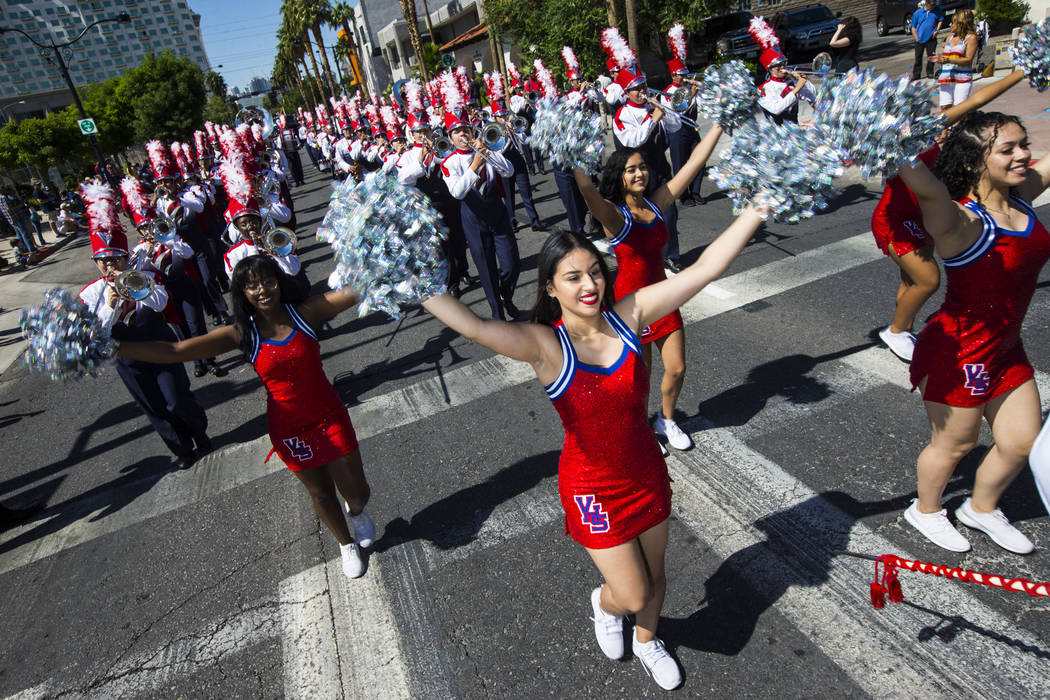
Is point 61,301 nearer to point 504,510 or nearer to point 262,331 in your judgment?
point 262,331

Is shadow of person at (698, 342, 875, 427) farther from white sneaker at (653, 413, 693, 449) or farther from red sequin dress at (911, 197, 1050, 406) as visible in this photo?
red sequin dress at (911, 197, 1050, 406)

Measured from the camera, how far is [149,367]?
17.7 feet

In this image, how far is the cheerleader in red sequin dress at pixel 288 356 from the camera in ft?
10.8

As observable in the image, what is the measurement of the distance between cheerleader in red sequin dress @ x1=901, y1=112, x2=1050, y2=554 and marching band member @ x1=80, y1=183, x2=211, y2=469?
5056 millimetres

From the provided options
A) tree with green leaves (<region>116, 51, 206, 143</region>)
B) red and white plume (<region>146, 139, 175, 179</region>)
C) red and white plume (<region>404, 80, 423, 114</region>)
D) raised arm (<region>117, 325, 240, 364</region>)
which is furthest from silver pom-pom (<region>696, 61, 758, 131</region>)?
tree with green leaves (<region>116, 51, 206, 143</region>)

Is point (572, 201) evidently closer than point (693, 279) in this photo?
No

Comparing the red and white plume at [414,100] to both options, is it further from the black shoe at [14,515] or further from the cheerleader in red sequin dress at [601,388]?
the cheerleader in red sequin dress at [601,388]

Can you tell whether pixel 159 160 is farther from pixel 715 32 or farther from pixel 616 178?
pixel 715 32

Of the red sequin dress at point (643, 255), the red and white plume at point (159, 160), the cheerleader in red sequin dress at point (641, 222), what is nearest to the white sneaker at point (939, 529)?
the cheerleader in red sequin dress at point (641, 222)

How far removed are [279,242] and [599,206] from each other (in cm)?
361

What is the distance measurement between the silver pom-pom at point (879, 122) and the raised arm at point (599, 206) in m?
1.45

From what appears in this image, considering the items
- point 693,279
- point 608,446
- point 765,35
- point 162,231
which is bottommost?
point 608,446

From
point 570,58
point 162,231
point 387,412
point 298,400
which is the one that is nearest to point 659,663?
point 298,400

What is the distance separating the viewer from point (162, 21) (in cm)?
17100
